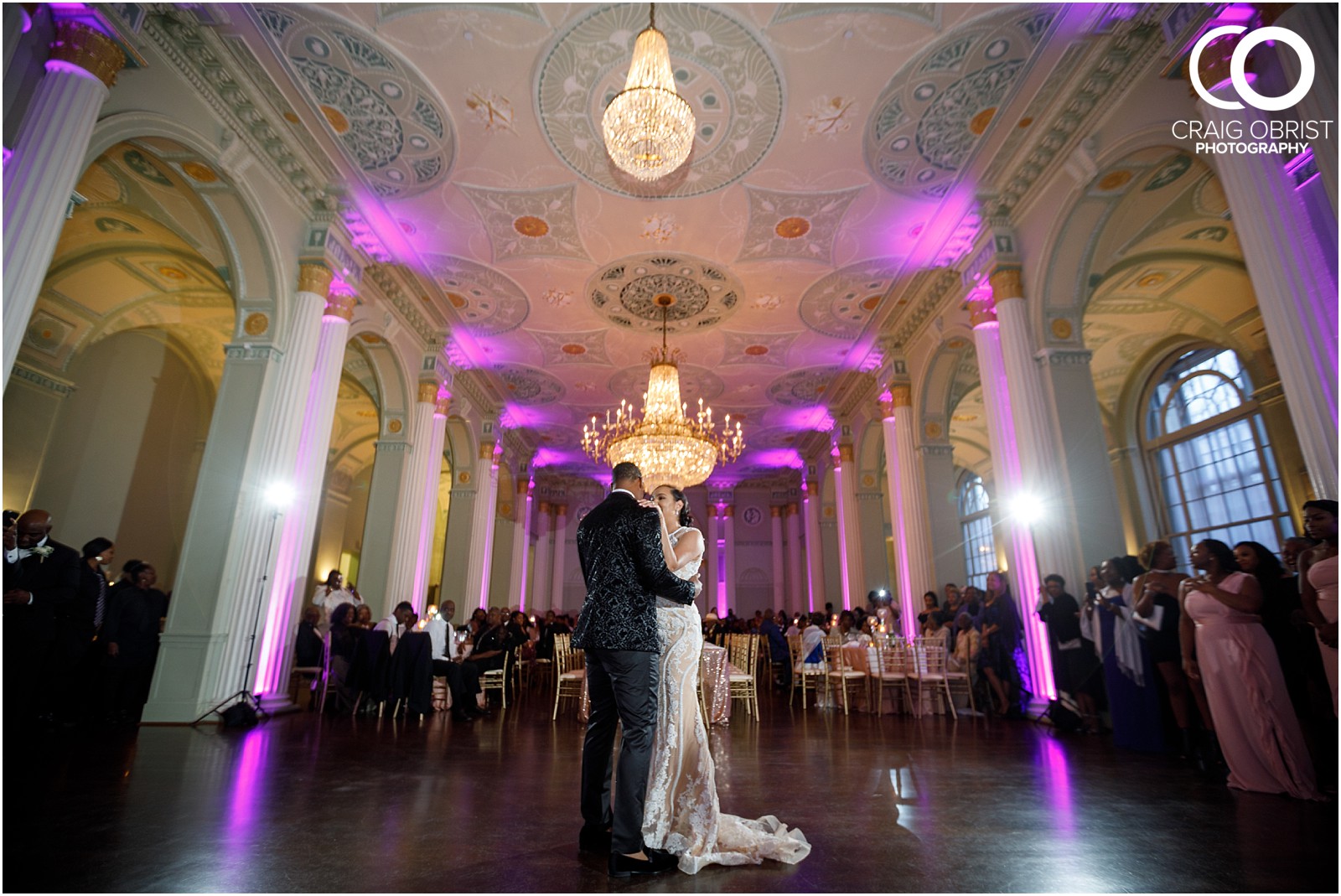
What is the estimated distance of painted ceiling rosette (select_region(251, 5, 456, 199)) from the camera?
207 inches

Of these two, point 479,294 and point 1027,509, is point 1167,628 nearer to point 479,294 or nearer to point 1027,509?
point 1027,509

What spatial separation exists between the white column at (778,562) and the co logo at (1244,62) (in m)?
16.9

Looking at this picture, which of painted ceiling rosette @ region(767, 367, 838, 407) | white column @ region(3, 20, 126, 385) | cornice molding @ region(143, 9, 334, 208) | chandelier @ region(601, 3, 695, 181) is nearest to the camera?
white column @ region(3, 20, 126, 385)

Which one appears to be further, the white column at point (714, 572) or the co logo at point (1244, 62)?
the white column at point (714, 572)

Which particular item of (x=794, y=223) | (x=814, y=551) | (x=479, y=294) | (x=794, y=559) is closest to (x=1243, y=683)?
(x=794, y=223)

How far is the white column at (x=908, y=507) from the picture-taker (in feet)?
30.6

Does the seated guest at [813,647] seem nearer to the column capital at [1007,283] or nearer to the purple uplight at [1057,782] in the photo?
the purple uplight at [1057,782]

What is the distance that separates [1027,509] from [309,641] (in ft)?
26.5

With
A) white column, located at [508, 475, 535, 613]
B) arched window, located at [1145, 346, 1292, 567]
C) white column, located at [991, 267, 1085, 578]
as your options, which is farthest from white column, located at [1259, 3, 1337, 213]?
white column, located at [508, 475, 535, 613]

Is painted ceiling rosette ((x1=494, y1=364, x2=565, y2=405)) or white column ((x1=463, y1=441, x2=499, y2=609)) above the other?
painted ceiling rosette ((x1=494, y1=364, x2=565, y2=405))

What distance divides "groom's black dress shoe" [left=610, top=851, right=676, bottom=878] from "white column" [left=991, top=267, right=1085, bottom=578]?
5.30m

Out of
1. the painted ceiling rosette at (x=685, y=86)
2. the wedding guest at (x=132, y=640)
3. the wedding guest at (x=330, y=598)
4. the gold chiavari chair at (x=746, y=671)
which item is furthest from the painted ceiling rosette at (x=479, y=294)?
the gold chiavari chair at (x=746, y=671)

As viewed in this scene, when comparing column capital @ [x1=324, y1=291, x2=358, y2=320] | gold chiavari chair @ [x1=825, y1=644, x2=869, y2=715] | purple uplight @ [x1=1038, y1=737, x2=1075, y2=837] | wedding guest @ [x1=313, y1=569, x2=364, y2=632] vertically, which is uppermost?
column capital @ [x1=324, y1=291, x2=358, y2=320]

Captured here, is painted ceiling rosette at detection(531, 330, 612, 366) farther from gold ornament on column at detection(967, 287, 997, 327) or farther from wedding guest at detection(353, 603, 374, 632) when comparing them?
gold ornament on column at detection(967, 287, 997, 327)
